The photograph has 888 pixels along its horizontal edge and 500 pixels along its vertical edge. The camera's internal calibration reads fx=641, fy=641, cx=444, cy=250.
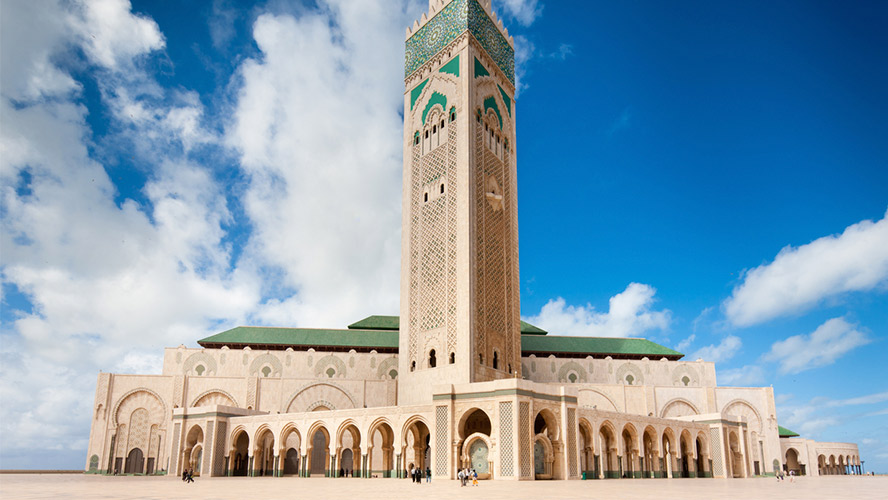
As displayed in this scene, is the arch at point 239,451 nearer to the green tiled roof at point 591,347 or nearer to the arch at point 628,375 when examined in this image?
the green tiled roof at point 591,347

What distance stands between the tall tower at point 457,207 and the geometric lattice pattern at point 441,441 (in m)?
3.41

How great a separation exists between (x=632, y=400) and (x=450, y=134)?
1531cm

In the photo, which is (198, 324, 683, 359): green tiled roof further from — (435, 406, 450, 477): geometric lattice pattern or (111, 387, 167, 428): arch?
(435, 406, 450, 477): geometric lattice pattern

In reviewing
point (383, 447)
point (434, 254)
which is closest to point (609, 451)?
point (383, 447)

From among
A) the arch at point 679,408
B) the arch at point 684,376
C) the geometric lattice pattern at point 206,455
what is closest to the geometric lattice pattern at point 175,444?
the geometric lattice pattern at point 206,455

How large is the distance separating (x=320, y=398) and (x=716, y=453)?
1694 centimetres

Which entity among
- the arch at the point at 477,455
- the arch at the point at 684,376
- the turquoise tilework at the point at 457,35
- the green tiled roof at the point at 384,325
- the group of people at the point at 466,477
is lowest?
the group of people at the point at 466,477

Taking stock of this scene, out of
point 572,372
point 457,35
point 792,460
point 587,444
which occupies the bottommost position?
point 792,460

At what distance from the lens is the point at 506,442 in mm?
17562

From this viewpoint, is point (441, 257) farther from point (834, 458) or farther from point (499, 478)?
point (834, 458)

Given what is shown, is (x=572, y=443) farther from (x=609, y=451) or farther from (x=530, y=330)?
(x=530, y=330)

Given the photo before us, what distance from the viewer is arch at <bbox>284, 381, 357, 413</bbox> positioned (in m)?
28.9

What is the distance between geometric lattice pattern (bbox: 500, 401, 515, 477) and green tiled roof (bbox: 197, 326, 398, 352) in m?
14.0

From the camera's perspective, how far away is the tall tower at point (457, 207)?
2372cm
